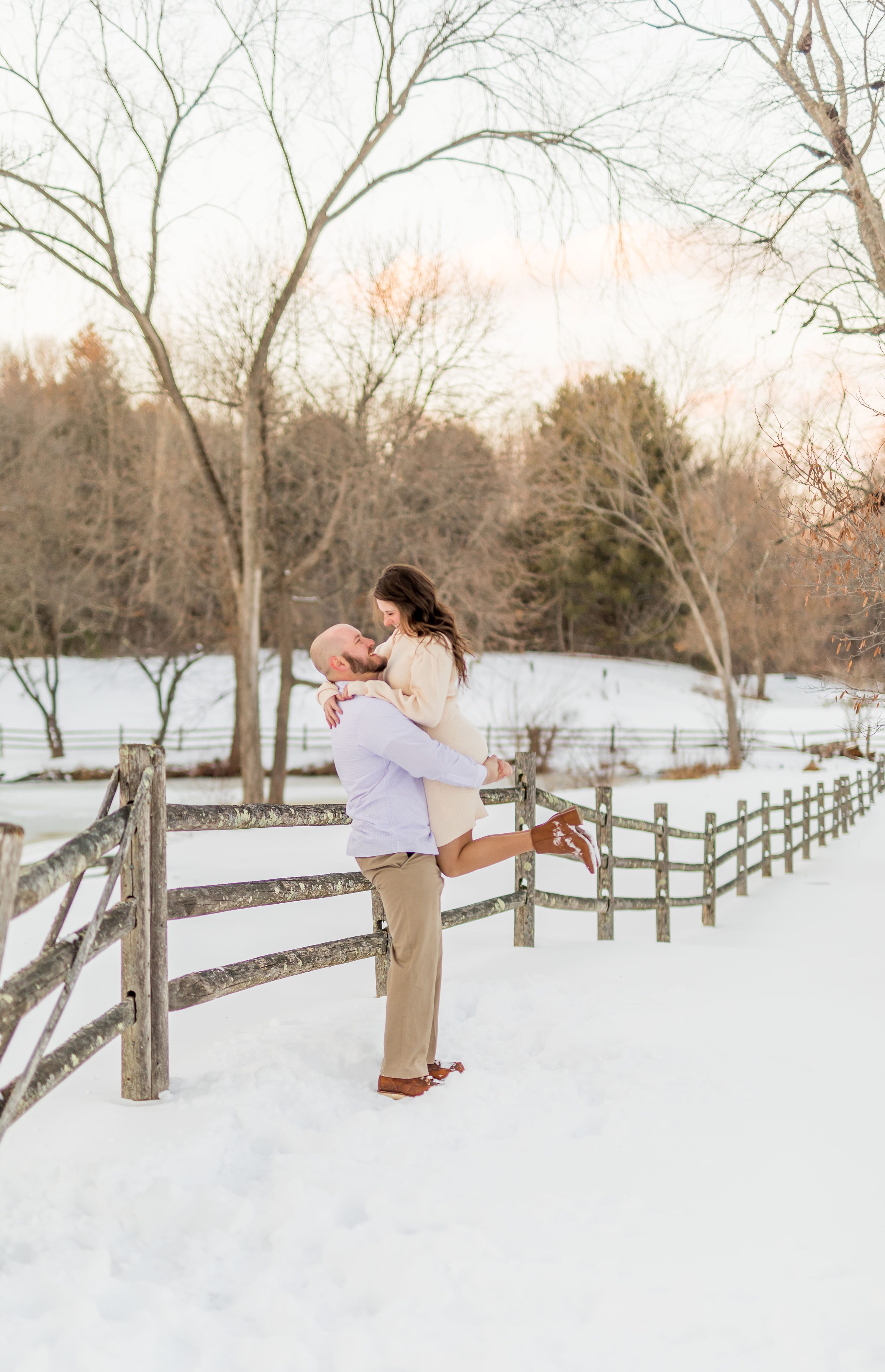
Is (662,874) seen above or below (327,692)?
below

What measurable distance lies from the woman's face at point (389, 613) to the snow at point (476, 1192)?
1574mm

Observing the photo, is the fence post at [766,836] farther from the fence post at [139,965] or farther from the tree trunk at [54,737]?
the tree trunk at [54,737]

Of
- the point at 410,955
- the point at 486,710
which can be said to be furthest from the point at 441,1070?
the point at 486,710

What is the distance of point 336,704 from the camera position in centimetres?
369

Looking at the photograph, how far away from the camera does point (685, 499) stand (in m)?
33.2

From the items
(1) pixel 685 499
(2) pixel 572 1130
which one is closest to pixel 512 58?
(2) pixel 572 1130

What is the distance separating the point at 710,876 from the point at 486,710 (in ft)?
89.6

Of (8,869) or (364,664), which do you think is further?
(364,664)

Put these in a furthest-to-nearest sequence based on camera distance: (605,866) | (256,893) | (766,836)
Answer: (766,836)
(605,866)
(256,893)

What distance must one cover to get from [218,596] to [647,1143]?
2398 centimetres

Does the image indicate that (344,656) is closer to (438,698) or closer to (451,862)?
(438,698)

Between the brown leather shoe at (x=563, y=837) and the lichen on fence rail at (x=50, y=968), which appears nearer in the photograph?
the lichen on fence rail at (x=50, y=968)

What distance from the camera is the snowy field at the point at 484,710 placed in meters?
30.4

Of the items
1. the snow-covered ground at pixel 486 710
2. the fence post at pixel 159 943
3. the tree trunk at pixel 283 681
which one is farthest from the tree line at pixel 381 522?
the fence post at pixel 159 943
